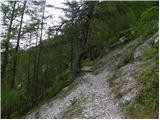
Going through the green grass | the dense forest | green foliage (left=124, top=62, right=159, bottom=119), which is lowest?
the green grass

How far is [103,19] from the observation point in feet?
60.4

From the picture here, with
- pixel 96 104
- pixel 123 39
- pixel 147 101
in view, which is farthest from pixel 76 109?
pixel 123 39

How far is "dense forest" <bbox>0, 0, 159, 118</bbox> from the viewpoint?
591 inches

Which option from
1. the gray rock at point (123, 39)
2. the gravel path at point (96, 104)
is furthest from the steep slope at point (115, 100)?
the gray rock at point (123, 39)

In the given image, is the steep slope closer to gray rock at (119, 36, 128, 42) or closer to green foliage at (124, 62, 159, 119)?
green foliage at (124, 62, 159, 119)

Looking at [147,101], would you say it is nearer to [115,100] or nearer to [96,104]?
[115,100]

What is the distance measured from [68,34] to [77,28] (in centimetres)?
68

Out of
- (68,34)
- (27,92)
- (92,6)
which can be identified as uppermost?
(92,6)

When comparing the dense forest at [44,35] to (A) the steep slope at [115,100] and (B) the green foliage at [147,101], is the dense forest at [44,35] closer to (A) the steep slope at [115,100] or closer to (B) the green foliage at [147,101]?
(A) the steep slope at [115,100]

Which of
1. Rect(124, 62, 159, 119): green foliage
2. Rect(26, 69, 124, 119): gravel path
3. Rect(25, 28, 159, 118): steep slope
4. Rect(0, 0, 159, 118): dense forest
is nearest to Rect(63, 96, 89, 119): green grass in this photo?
Rect(25, 28, 159, 118): steep slope

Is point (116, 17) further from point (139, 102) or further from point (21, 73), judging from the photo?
point (139, 102)

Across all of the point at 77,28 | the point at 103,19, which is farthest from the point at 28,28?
the point at 103,19

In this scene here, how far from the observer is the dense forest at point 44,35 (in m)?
15.0

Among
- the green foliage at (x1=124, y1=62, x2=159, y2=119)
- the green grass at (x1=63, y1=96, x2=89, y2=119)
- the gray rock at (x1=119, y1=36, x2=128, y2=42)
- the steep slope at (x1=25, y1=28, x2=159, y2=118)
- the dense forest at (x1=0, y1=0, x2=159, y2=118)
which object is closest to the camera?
the green foliage at (x1=124, y1=62, x2=159, y2=119)
